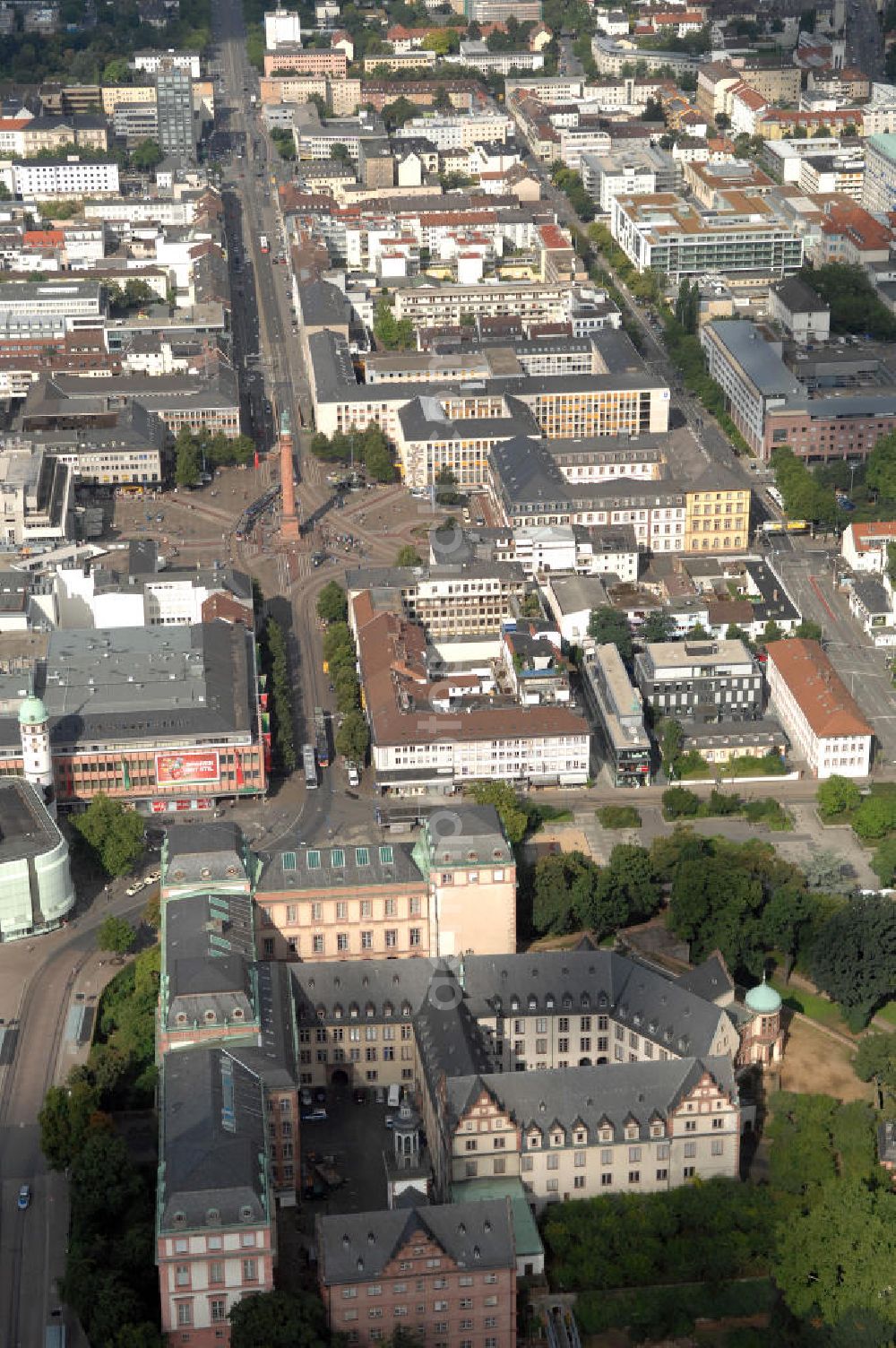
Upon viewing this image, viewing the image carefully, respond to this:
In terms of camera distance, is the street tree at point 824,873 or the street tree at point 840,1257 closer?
the street tree at point 840,1257

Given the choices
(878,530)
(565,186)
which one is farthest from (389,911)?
(565,186)

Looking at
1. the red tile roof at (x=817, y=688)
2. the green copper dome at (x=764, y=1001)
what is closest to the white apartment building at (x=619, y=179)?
the red tile roof at (x=817, y=688)

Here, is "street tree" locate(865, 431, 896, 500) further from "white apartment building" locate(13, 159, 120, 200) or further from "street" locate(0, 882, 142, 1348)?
"white apartment building" locate(13, 159, 120, 200)

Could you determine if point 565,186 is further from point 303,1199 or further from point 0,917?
point 303,1199

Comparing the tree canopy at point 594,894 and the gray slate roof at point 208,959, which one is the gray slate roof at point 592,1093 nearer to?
the gray slate roof at point 208,959

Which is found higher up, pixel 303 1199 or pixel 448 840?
pixel 448 840

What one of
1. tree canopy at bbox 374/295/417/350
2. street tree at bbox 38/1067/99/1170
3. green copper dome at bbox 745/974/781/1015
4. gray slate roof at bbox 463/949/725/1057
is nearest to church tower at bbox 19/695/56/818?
street tree at bbox 38/1067/99/1170
